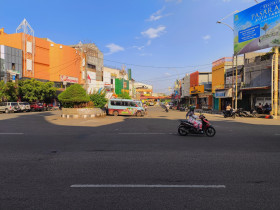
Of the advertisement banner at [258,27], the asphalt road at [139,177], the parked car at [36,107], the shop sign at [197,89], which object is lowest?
the asphalt road at [139,177]

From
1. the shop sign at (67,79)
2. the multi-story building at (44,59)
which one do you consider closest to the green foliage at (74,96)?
the multi-story building at (44,59)

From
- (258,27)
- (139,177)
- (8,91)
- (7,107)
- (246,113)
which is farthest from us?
(8,91)

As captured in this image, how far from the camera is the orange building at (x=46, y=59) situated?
39438 millimetres

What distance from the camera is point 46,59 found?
144 feet

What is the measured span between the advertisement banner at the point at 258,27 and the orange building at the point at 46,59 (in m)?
34.8

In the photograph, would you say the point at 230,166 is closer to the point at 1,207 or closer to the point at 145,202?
the point at 145,202

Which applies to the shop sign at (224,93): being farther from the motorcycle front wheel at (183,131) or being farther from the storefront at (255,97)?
the motorcycle front wheel at (183,131)

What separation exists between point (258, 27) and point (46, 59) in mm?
37847

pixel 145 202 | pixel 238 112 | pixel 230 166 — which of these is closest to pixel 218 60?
pixel 238 112

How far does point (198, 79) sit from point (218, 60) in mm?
9898

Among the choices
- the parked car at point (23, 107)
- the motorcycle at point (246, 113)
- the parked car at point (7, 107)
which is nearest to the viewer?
the motorcycle at point (246, 113)

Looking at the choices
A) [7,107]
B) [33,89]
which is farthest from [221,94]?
[7,107]

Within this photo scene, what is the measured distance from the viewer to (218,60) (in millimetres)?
39438

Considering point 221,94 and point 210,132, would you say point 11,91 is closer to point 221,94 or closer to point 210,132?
point 221,94
